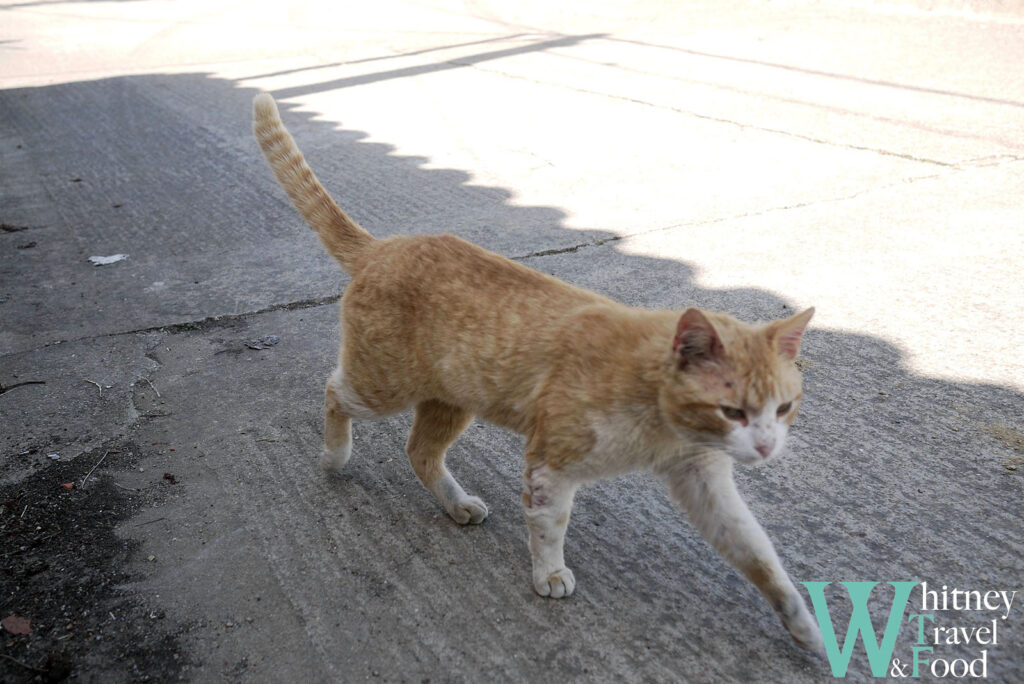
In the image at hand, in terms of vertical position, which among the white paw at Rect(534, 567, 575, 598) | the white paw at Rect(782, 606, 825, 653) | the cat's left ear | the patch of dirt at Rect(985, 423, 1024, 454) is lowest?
the white paw at Rect(534, 567, 575, 598)

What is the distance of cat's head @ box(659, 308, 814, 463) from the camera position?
2.14m

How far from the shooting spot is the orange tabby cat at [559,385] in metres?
2.19

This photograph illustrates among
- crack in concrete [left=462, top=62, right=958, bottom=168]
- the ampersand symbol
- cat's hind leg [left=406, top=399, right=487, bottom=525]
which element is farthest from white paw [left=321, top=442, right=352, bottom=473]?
crack in concrete [left=462, top=62, right=958, bottom=168]

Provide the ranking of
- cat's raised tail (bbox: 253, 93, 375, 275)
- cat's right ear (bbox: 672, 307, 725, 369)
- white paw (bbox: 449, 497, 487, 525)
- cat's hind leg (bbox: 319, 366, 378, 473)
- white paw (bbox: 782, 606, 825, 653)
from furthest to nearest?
1. cat's raised tail (bbox: 253, 93, 375, 275)
2. cat's hind leg (bbox: 319, 366, 378, 473)
3. white paw (bbox: 449, 497, 487, 525)
4. white paw (bbox: 782, 606, 825, 653)
5. cat's right ear (bbox: 672, 307, 725, 369)

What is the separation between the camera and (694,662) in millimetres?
2229

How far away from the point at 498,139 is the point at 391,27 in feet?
24.6

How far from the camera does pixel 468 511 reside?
9.27ft

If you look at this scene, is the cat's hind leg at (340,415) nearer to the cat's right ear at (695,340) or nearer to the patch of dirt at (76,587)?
the patch of dirt at (76,587)

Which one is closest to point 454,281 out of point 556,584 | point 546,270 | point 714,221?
point 556,584

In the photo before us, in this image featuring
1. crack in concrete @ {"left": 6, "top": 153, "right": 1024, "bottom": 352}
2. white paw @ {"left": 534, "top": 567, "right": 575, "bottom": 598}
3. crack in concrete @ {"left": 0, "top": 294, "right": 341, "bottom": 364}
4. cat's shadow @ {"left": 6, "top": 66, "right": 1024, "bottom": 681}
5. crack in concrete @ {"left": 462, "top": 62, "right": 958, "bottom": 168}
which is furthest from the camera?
crack in concrete @ {"left": 462, "top": 62, "right": 958, "bottom": 168}

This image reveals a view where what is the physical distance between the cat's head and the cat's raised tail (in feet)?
4.33

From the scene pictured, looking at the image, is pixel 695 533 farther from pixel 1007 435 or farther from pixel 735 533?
pixel 1007 435

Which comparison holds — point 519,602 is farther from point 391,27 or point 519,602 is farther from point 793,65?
point 391,27

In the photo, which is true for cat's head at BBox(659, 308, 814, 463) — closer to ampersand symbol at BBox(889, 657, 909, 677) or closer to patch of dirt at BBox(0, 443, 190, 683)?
ampersand symbol at BBox(889, 657, 909, 677)
